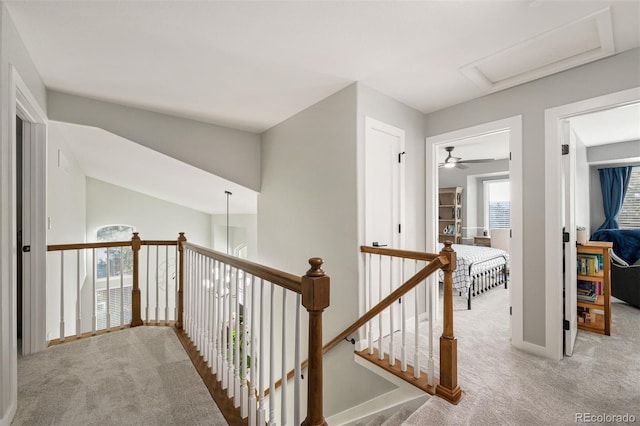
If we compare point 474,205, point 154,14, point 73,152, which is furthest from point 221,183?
point 474,205

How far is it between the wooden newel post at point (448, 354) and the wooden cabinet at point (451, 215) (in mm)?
4971

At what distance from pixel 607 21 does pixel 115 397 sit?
3942mm

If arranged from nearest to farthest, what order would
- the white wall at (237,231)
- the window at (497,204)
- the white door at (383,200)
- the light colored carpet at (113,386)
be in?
the light colored carpet at (113,386) < the white door at (383,200) < the white wall at (237,231) < the window at (497,204)

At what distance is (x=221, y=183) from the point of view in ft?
13.8

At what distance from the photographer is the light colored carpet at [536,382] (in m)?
1.73

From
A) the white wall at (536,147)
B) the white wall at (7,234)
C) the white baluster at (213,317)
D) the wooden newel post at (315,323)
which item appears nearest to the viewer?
the wooden newel post at (315,323)

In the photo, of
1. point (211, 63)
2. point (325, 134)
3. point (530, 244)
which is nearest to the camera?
point (211, 63)

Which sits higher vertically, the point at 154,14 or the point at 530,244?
the point at 154,14

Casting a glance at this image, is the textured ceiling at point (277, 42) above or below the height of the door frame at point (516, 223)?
above

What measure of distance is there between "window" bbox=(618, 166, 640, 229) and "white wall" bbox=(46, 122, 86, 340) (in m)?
8.46

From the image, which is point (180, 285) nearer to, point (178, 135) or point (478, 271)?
point (178, 135)

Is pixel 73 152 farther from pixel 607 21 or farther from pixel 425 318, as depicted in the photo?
pixel 607 21

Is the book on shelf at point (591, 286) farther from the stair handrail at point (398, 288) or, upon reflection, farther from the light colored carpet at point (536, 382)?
the stair handrail at point (398, 288)

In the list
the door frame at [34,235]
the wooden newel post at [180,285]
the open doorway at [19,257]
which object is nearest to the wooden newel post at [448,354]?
the wooden newel post at [180,285]
